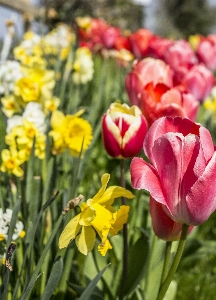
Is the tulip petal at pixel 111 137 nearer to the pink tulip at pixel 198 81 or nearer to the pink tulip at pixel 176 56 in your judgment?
the pink tulip at pixel 198 81

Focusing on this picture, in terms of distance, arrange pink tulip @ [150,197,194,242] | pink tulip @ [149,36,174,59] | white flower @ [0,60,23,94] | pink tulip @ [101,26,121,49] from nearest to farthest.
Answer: pink tulip @ [150,197,194,242], white flower @ [0,60,23,94], pink tulip @ [149,36,174,59], pink tulip @ [101,26,121,49]

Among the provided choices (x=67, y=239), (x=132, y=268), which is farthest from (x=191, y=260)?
(x=67, y=239)

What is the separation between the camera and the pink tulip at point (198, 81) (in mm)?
1845

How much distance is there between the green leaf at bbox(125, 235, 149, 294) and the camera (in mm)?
1014

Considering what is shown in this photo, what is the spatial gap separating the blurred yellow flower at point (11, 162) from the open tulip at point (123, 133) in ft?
1.01

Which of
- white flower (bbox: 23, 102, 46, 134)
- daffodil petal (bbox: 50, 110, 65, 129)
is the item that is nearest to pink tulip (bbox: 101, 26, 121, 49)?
white flower (bbox: 23, 102, 46, 134)

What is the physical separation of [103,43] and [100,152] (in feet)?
4.78

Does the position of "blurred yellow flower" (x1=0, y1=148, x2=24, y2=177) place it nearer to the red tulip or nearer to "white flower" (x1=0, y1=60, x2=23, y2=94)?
the red tulip

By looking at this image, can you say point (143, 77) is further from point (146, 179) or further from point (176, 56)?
point (176, 56)

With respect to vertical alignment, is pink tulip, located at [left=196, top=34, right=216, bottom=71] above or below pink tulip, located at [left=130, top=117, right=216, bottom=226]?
below

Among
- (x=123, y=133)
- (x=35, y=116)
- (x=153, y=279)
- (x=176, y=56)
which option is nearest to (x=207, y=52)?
(x=176, y=56)

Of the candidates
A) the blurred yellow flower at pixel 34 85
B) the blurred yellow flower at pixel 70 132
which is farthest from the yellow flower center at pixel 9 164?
the blurred yellow flower at pixel 34 85

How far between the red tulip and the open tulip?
100 mm

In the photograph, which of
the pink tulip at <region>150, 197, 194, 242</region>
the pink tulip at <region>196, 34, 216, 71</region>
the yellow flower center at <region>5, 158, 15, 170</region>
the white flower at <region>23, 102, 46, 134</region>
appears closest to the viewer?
the pink tulip at <region>150, 197, 194, 242</region>
